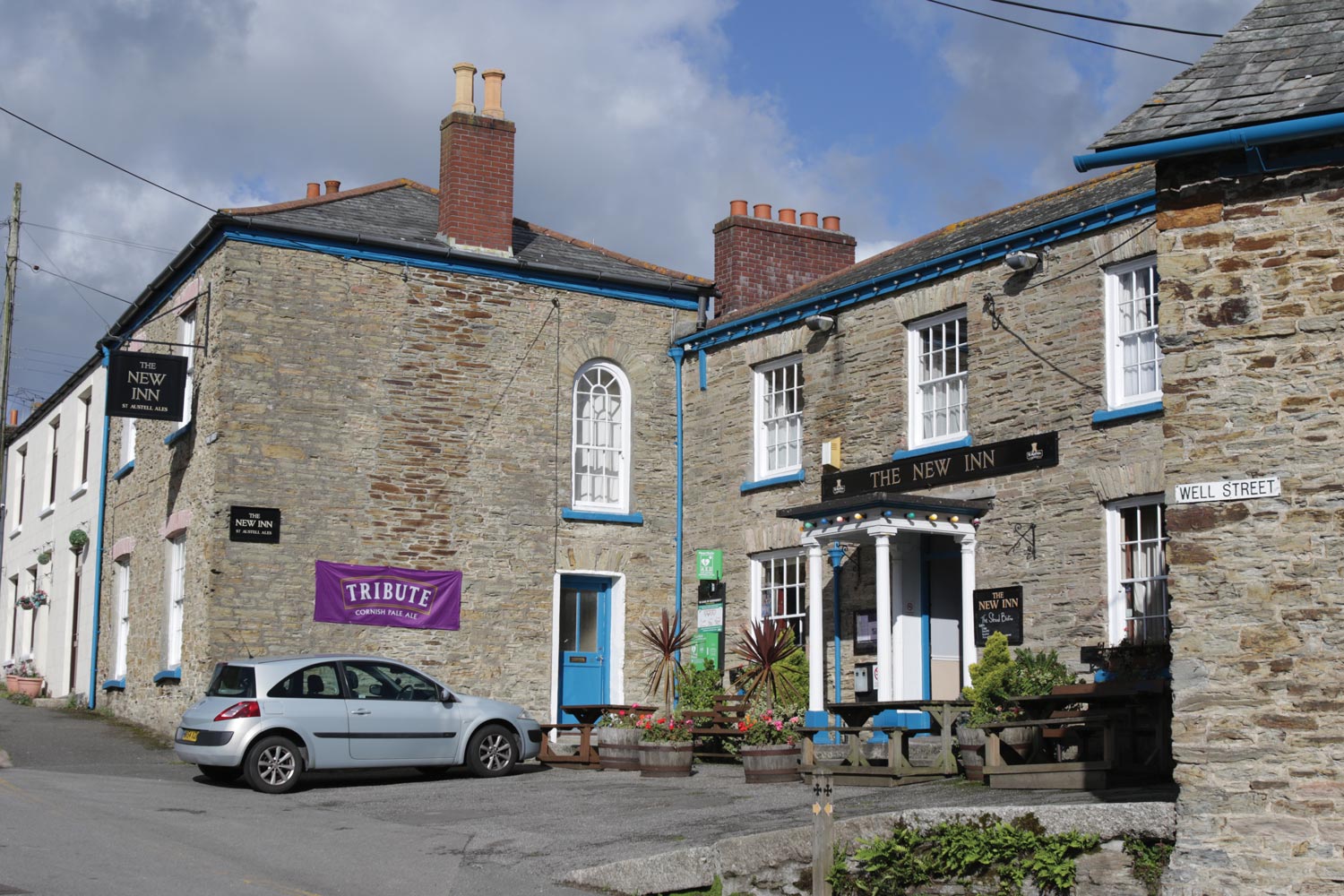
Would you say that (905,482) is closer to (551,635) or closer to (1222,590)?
(551,635)

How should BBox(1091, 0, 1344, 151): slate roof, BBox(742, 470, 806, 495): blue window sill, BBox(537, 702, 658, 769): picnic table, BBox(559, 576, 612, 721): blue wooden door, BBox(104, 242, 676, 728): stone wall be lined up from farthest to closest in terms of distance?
BBox(559, 576, 612, 721): blue wooden door
BBox(742, 470, 806, 495): blue window sill
BBox(104, 242, 676, 728): stone wall
BBox(537, 702, 658, 769): picnic table
BBox(1091, 0, 1344, 151): slate roof

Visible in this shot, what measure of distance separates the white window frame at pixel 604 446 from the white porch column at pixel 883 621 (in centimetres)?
589

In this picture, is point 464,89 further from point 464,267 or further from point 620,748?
point 620,748

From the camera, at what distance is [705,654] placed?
20.5 metres

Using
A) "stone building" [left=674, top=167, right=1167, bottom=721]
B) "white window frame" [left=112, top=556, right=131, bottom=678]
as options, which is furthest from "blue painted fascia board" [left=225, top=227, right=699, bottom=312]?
"white window frame" [left=112, top=556, right=131, bottom=678]

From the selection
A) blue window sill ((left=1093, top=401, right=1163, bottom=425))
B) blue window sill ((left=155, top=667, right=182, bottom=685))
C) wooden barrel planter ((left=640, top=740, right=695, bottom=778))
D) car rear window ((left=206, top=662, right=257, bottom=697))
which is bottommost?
wooden barrel planter ((left=640, top=740, right=695, bottom=778))

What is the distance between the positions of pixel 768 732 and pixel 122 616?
12.4m

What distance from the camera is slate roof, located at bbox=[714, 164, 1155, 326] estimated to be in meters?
16.0

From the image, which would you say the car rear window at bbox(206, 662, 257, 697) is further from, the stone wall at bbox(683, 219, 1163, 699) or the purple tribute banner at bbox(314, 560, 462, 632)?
the stone wall at bbox(683, 219, 1163, 699)

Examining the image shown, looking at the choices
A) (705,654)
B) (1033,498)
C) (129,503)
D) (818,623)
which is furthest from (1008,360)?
(129,503)

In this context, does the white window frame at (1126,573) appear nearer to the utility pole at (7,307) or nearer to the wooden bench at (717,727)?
the wooden bench at (717,727)

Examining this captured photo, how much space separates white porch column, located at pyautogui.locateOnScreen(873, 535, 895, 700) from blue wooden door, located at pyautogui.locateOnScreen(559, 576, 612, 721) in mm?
5703

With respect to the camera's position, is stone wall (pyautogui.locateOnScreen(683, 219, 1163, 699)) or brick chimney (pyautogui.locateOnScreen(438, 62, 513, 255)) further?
brick chimney (pyautogui.locateOnScreen(438, 62, 513, 255))

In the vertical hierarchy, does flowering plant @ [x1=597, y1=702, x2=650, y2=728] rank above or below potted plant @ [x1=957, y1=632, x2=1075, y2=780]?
below
